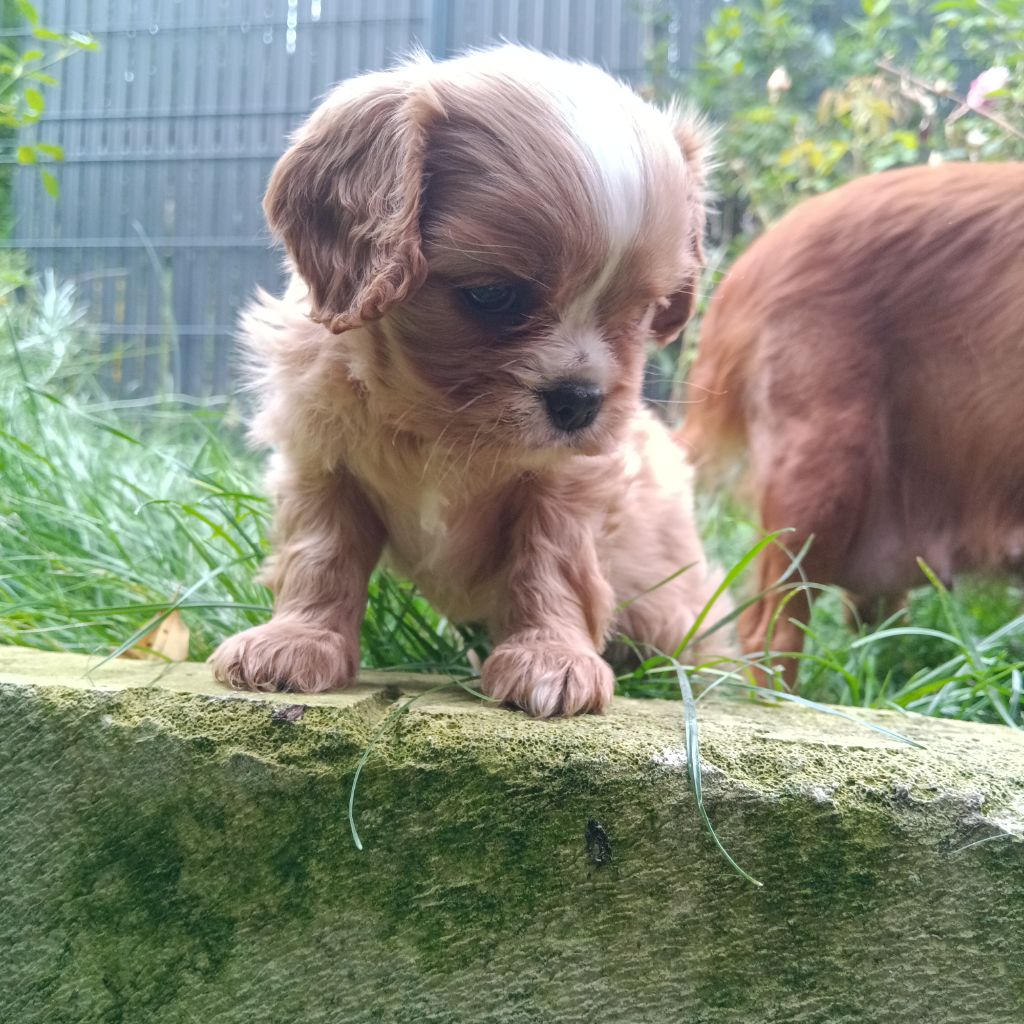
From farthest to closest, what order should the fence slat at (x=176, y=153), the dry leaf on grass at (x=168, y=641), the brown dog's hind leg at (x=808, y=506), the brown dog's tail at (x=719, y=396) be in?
the fence slat at (x=176, y=153)
the brown dog's tail at (x=719, y=396)
the brown dog's hind leg at (x=808, y=506)
the dry leaf on grass at (x=168, y=641)

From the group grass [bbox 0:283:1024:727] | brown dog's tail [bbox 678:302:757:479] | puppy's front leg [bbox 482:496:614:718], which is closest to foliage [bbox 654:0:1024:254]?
brown dog's tail [bbox 678:302:757:479]

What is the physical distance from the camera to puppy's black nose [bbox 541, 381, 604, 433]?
1487 mm

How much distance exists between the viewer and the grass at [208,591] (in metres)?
2.04

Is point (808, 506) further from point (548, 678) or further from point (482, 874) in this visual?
point (482, 874)

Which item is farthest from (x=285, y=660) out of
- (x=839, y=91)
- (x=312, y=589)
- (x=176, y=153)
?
(x=176, y=153)

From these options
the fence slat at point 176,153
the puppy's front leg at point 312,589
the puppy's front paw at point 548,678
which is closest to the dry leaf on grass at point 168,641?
the puppy's front leg at point 312,589

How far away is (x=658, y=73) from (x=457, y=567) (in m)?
4.92

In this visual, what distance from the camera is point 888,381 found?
99.1 inches

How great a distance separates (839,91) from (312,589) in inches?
174

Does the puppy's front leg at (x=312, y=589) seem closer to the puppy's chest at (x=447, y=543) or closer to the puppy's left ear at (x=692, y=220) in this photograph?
the puppy's chest at (x=447, y=543)

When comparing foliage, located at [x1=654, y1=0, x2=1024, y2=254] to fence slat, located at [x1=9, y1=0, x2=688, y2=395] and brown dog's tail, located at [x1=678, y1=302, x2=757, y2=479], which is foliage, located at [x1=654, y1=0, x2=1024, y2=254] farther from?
fence slat, located at [x1=9, y1=0, x2=688, y2=395]

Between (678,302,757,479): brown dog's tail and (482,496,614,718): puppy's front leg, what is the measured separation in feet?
3.16

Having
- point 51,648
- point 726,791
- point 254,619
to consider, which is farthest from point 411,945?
point 51,648

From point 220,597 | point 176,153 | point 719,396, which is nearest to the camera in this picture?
point 220,597
